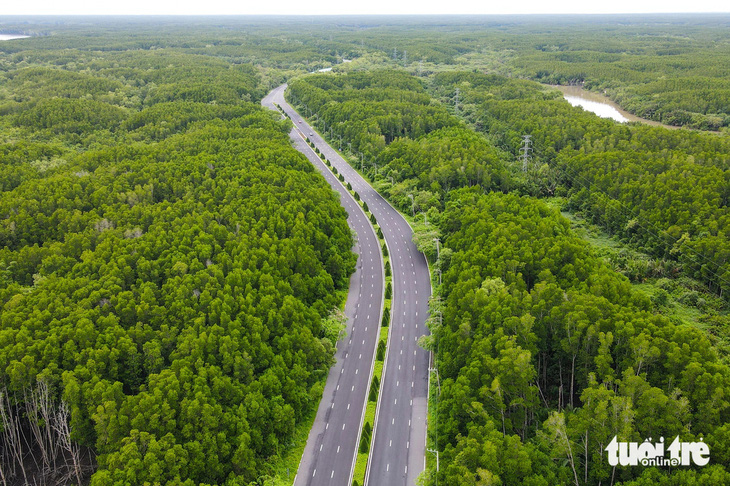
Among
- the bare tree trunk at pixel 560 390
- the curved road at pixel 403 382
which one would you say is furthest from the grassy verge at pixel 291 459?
the bare tree trunk at pixel 560 390

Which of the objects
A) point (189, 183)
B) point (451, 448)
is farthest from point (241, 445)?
point (189, 183)

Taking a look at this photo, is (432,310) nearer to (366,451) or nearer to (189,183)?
(366,451)

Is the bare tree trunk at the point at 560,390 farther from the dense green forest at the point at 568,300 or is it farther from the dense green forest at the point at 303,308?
the dense green forest at the point at 303,308

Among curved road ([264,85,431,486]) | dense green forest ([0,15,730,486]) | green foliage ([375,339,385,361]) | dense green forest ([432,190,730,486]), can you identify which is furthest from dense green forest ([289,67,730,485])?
green foliage ([375,339,385,361])

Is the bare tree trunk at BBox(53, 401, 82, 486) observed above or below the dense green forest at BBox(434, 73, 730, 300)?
below

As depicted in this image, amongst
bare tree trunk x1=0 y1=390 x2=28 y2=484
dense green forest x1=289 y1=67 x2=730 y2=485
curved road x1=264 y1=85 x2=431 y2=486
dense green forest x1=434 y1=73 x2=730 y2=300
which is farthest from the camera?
dense green forest x1=434 y1=73 x2=730 y2=300

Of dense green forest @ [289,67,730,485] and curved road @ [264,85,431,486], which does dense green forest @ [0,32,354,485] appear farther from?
dense green forest @ [289,67,730,485]

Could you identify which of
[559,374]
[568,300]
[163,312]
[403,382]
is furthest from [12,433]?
[568,300]
